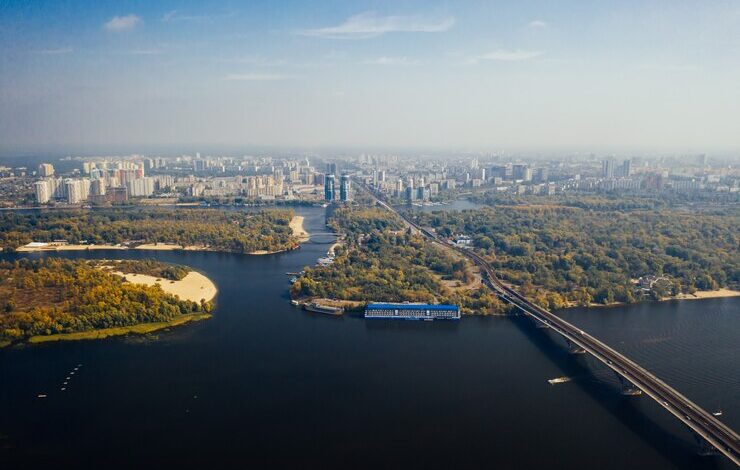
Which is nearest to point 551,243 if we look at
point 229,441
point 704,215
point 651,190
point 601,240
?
point 601,240

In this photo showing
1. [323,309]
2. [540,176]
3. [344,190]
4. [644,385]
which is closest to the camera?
[644,385]

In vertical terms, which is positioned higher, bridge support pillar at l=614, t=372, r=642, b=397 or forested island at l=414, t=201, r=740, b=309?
forested island at l=414, t=201, r=740, b=309

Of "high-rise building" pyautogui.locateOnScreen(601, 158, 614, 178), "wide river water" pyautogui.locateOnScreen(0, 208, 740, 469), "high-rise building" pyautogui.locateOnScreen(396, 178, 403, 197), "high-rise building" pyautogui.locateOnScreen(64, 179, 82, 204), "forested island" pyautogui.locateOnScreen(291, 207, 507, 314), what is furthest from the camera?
"high-rise building" pyautogui.locateOnScreen(601, 158, 614, 178)

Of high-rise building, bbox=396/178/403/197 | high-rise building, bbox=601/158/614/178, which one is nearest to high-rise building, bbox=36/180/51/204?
high-rise building, bbox=396/178/403/197

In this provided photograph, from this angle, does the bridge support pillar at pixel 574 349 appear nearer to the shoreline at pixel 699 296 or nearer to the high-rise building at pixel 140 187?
the shoreline at pixel 699 296

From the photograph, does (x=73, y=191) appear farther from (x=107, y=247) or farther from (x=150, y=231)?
(x=107, y=247)

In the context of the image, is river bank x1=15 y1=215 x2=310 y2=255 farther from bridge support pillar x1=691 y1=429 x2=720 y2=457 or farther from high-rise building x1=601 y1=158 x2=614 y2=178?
high-rise building x1=601 y1=158 x2=614 y2=178

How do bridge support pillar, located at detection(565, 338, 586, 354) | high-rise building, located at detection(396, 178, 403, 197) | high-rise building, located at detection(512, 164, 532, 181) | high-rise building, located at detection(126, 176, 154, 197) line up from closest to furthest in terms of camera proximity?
bridge support pillar, located at detection(565, 338, 586, 354)
high-rise building, located at detection(126, 176, 154, 197)
high-rise building, located at detection(396, 178, 403, 197)
high-rise building, located at detection(512, 164, 532, 181)

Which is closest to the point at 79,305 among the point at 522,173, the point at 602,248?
the point at 602,248
